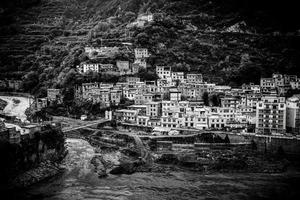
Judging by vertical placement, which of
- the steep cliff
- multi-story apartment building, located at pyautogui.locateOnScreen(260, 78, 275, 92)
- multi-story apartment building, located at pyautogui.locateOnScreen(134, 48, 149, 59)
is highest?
Answer: multi-story apartment building, located at pyautogui.locateOnScreen(134, 48, 149, 59)

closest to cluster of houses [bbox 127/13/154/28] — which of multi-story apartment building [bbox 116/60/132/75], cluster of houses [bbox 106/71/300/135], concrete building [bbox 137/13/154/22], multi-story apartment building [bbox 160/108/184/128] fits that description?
concrete building [bbox 137/13/154/22]

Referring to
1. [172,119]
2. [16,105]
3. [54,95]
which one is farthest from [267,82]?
[16,105]

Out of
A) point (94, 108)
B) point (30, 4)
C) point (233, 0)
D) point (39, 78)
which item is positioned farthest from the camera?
point (30, 4)

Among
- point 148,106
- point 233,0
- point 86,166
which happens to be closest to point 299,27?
point 233,0

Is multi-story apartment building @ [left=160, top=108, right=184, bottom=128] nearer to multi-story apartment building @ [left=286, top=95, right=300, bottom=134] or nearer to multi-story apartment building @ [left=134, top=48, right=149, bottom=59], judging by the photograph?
multi-story apartment building @ [left=286, top=95, right=300, bottom=134]

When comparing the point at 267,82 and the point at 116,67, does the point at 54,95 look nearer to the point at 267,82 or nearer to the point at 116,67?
the point at 116,67

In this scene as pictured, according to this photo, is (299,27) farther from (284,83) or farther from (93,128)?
(93,128)

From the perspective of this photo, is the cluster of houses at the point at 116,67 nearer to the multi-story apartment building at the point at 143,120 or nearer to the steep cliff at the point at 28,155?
the multi-story apartment building at the point at 143,120
